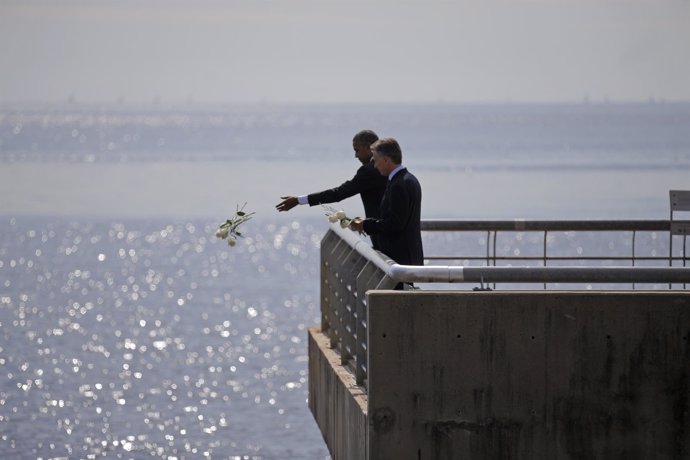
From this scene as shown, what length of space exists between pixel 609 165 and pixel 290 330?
107305 millimetres

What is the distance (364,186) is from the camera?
466 inches

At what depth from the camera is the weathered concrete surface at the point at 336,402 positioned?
405 inches

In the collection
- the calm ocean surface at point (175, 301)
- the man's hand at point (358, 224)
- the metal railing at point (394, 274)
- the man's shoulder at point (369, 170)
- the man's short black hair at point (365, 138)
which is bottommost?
the calm ocean surface at point (175, 301)

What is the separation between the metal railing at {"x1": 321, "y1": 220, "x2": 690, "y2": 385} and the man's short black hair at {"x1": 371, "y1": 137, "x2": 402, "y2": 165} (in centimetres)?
60

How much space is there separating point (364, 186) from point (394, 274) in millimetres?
2381

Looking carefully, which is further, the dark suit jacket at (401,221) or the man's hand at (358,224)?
the man's hand at (358,224)

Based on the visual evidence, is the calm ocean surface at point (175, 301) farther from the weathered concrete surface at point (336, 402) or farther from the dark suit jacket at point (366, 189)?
the dark suit jacket at point (366, 189)

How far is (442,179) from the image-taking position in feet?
384

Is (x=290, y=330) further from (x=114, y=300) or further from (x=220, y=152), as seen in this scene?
(x=220, y=152)

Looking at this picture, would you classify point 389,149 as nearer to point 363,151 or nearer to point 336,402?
point 363,151

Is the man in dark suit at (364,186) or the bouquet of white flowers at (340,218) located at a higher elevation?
the man in dark suit at (364,186)

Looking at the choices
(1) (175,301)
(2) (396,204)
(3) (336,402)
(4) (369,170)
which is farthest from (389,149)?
(1) (175,301)

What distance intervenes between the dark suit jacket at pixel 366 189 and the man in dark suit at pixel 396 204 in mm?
868

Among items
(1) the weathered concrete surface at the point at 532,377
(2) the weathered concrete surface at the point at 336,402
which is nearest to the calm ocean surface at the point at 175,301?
(2) the weathered concrete surface at the point at 336,402
